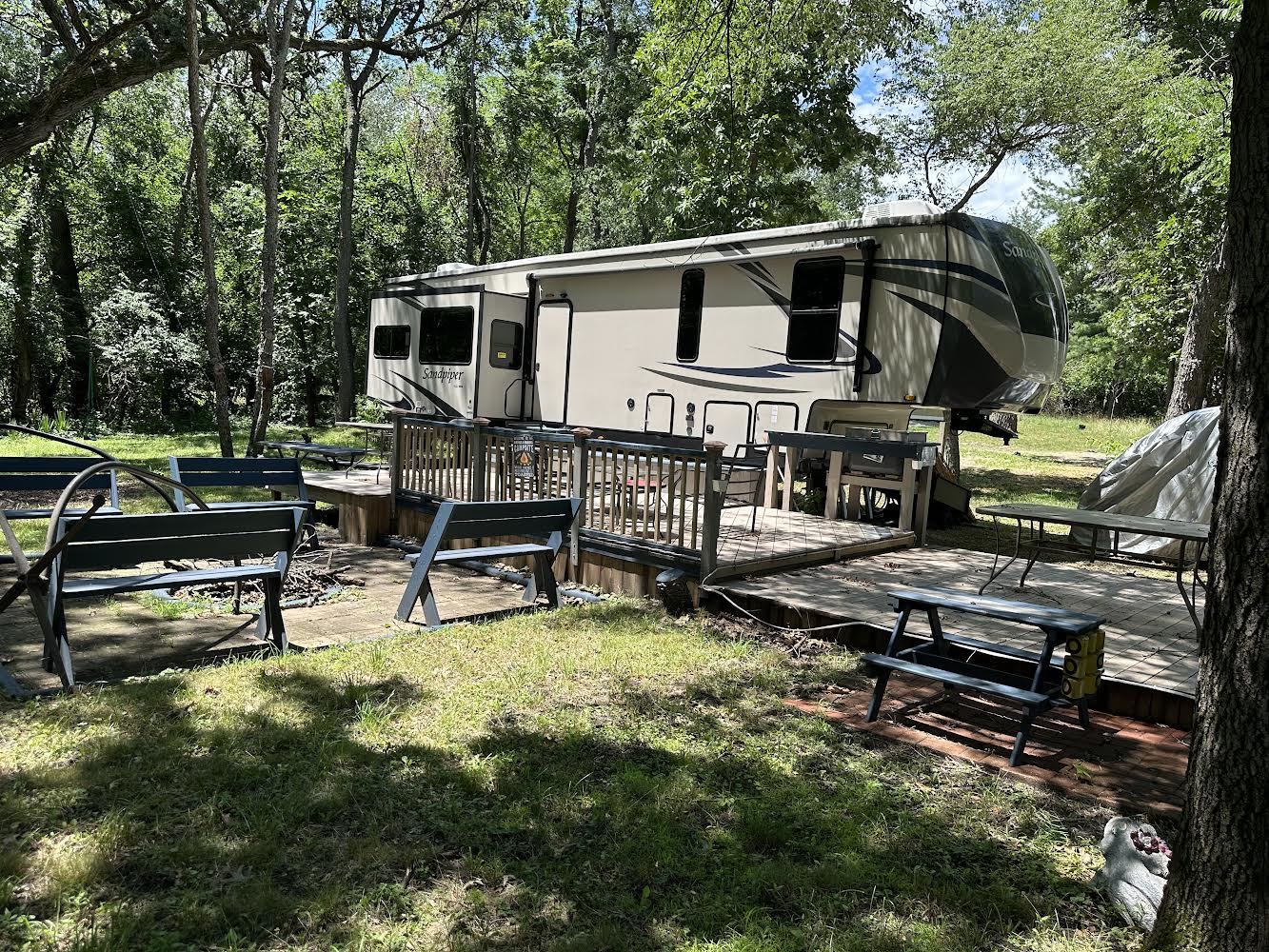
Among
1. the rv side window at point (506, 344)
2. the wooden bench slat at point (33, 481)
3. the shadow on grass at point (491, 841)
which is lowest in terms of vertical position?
the shadow on grass at point (491, 841)

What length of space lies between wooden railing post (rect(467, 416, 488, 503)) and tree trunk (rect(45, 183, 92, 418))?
14.3 m

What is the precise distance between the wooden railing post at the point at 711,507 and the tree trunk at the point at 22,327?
55.3 ft

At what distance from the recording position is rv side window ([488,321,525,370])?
12.8 metres

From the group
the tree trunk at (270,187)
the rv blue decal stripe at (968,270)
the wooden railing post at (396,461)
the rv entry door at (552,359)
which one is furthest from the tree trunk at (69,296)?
the rv blue decal stripe at (968,270)

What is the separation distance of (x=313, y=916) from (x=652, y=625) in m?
3.44

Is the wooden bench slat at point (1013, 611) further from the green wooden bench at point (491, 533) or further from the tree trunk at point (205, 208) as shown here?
the tree trunk at point (205, 208)

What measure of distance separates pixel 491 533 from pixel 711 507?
1482mm

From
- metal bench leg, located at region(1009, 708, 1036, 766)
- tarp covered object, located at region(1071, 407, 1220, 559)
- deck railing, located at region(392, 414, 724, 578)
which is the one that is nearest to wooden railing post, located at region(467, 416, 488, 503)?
deck railing, located at region(392, 414, 724, 578)

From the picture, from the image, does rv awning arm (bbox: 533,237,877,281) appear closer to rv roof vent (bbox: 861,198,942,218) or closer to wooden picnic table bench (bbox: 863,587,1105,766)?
rv roof vent (bbox: 861,198,942,218)

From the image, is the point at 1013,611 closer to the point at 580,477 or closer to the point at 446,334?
the point at 580,477

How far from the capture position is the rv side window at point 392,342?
1473cm

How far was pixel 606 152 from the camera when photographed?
2200 centimetres

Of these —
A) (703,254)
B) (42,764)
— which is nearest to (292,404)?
(703,254)

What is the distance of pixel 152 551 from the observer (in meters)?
4.36
